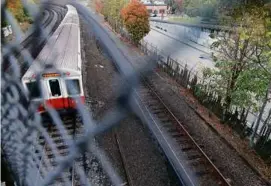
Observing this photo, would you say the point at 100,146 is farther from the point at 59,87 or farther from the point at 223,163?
the point at 223,163

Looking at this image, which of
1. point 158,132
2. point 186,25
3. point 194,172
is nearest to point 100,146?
point 158,132

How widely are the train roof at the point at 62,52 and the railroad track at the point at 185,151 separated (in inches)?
85.5

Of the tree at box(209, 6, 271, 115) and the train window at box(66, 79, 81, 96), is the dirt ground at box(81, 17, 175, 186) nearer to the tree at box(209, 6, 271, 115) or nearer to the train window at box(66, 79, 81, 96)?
the train window at box(66, 79, 81, 96)

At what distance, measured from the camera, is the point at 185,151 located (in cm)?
772

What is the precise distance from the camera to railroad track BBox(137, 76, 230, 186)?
6637 mm

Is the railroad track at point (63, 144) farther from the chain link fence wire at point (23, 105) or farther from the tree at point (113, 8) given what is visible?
the tree at point (113, 8)

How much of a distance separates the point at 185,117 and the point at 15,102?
9.05 meters

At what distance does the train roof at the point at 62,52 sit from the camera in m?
1.45

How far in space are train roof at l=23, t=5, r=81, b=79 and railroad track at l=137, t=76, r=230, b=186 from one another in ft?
7.12

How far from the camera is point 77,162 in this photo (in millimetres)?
6836

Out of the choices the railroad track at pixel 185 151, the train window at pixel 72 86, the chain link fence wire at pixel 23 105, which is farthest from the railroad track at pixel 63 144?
the chain link fence wire at pixel 23 105

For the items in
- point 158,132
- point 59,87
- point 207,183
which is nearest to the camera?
point 207,183

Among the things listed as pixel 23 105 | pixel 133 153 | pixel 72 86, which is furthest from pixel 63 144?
pixel 23 105

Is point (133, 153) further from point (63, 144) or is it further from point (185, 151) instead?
point (63, 144)
